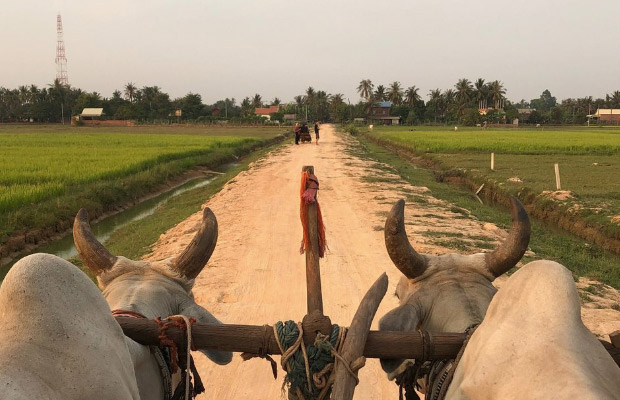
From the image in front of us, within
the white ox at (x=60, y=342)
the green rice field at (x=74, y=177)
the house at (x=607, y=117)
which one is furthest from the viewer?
the house at (x=607, y=117)

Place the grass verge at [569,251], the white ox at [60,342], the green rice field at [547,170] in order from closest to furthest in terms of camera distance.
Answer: the white ox at [60,342] < the grass verge at [569,251] < the green rice field at [547,170]

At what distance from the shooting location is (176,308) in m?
2.66

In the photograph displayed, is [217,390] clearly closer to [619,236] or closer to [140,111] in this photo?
[619,236]

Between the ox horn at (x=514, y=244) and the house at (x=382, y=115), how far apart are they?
89.1m

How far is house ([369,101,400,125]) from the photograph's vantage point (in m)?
91.0

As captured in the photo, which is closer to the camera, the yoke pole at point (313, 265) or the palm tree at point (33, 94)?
the yoke pole at point (313, 265)

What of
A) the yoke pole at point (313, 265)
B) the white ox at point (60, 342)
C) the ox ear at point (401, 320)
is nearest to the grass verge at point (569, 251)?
the ox ear at point (401, 320)

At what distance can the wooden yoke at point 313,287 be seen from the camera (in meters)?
2.20

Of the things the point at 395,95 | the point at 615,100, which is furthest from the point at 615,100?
the point at 395,95

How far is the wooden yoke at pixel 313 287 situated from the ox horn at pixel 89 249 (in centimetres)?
102

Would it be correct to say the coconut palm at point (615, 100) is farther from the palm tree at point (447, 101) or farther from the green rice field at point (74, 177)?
the green rice field at point (74, 177)

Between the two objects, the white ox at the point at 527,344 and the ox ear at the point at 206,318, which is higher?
the white ox at the point at 527,344

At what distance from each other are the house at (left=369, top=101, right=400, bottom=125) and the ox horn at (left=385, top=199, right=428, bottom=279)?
89079mm

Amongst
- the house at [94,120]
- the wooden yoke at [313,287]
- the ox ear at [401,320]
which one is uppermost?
the house at [94,120]
